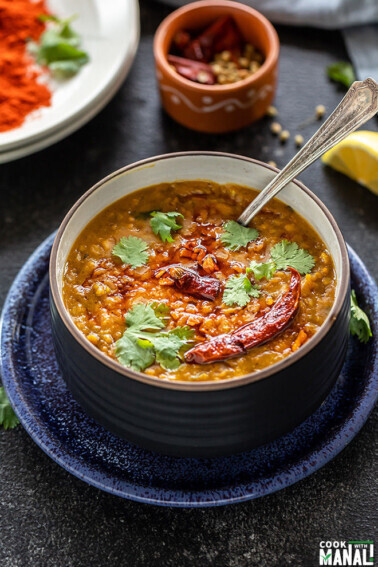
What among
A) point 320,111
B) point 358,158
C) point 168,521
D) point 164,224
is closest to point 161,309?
point 164,224

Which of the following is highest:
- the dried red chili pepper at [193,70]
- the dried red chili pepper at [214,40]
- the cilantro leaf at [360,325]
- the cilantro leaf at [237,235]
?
the cilantro leaf at [237,235]

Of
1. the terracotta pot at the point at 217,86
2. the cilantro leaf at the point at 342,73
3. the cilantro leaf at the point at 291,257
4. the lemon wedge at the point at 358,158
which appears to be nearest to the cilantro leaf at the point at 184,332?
the cilantro leaf at the point at 291,257

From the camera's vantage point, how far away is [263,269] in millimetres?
2631

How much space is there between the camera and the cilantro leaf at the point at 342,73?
4.25 metres

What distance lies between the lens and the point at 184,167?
2865mm

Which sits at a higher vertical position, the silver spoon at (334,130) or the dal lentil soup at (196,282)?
the silver spoon at (334,130)

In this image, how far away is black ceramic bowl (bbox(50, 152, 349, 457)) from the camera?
227cm

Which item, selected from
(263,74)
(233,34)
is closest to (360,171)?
(263,74)

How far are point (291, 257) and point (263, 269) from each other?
0.11 meters

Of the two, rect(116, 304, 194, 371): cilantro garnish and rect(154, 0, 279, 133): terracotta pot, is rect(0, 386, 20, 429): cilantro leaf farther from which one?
rect(154, 0, 279, 133): terracotta pot

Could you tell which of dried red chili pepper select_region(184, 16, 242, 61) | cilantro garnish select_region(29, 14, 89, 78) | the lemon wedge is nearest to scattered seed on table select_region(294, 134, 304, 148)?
the lemon wedge

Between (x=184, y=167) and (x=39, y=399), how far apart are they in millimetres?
1027

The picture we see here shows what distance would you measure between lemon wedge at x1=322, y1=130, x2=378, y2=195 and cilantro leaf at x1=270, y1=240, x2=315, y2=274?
1.09m

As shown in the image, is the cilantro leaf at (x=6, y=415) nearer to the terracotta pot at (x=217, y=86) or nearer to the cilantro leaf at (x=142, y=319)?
the cilantro leaf at (x=142, y=319)
